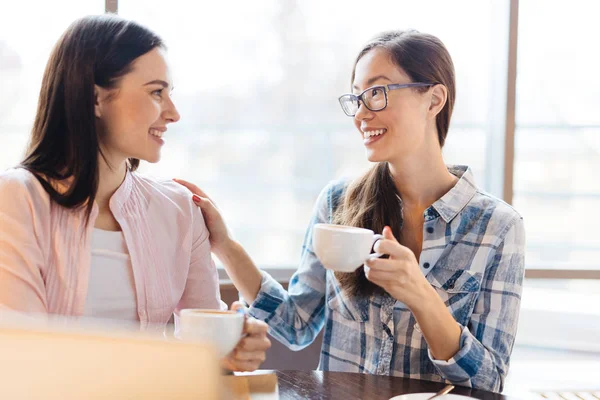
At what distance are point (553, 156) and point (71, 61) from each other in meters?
2.42

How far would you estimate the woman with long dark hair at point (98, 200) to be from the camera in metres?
1.38

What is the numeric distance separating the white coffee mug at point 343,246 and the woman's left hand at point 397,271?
3 centimetres

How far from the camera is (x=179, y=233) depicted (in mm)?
1625

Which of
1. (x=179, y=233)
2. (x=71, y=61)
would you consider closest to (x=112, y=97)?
(x=71, y=61)

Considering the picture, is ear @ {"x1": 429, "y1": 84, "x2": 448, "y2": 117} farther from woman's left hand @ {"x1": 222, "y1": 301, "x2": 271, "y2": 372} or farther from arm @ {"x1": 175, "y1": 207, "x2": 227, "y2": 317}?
woman's left hand @ {"x1": 222, "y1": 301, "x2": 271, "y2": 372}

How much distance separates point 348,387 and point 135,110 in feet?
2.57

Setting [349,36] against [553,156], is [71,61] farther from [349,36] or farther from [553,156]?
[553,156]

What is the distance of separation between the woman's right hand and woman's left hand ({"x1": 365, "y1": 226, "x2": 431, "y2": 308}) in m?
0.53

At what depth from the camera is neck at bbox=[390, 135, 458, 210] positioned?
5.78 feet

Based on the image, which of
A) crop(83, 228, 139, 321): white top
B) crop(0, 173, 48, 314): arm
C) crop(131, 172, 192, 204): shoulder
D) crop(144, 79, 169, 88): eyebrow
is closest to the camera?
crop(0, 173, 48, 314): arm

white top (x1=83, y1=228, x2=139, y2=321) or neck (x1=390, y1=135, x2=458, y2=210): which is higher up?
neck (x1=390, y1=135, x2=458, y2=210)

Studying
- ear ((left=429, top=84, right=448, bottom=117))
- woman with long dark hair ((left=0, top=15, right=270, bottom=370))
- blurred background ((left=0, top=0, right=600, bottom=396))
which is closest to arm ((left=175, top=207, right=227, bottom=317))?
woman with long dark hair ((left=0, top=15, right=270, bottom=370))

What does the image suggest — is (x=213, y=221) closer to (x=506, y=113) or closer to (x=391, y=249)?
(x=391, y=249)

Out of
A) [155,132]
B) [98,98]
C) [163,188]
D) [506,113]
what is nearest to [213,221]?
[163,188]
